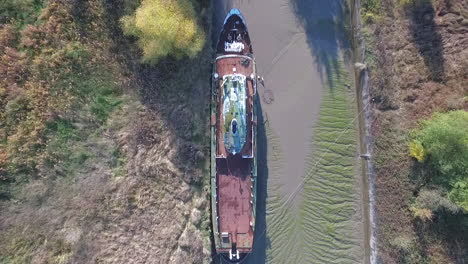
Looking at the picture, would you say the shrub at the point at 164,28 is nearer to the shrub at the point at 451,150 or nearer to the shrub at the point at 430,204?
the shrub at the point at 451,150

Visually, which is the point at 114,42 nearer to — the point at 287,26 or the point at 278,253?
the point at 287,26

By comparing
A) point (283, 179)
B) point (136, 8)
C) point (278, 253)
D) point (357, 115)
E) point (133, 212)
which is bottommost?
point (278, 253)

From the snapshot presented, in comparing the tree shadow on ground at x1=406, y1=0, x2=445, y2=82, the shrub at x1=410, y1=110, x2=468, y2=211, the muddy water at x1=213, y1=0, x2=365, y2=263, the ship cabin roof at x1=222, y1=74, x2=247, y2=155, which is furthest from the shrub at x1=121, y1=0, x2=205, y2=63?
the shrub at x1=410, y1=110, x2=468, y2=211

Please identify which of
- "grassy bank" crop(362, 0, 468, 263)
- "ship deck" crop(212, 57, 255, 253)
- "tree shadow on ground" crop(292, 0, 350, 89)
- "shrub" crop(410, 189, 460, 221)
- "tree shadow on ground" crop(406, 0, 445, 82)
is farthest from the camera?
"tree shadow on ground" crop(292, 0, 350, 89)

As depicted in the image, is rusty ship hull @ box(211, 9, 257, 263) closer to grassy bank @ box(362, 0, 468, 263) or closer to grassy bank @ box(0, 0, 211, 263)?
grassy bank @ box(0, 0, 211, 263)

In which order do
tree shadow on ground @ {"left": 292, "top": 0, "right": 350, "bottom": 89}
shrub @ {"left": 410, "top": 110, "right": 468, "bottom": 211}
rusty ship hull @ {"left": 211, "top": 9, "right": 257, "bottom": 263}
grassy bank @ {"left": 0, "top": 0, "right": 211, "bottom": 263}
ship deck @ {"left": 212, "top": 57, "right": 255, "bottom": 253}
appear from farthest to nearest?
tree shadow on ground @ {"left": 292, "top": 0, "right": 350, "bottom": 89}
ship deck @ {"left": 212, "top": 57, "right": 255, "bottom": 253}
rusty ship hull @ {"left": 211, "top": 9, "right": 257, "bottom": 263}
shrub @ {"left": 410, "top": 110, "right": 468, "bottom": 211}
grassy bank @ {"left": 0, "top": 0, "right": 211, "bottom": 263}

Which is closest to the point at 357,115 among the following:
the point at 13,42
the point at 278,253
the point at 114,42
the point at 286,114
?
the point at 286,114

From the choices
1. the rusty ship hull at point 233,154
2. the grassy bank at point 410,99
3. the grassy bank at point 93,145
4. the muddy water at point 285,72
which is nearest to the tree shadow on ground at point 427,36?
the grassy bank at point 410,99
